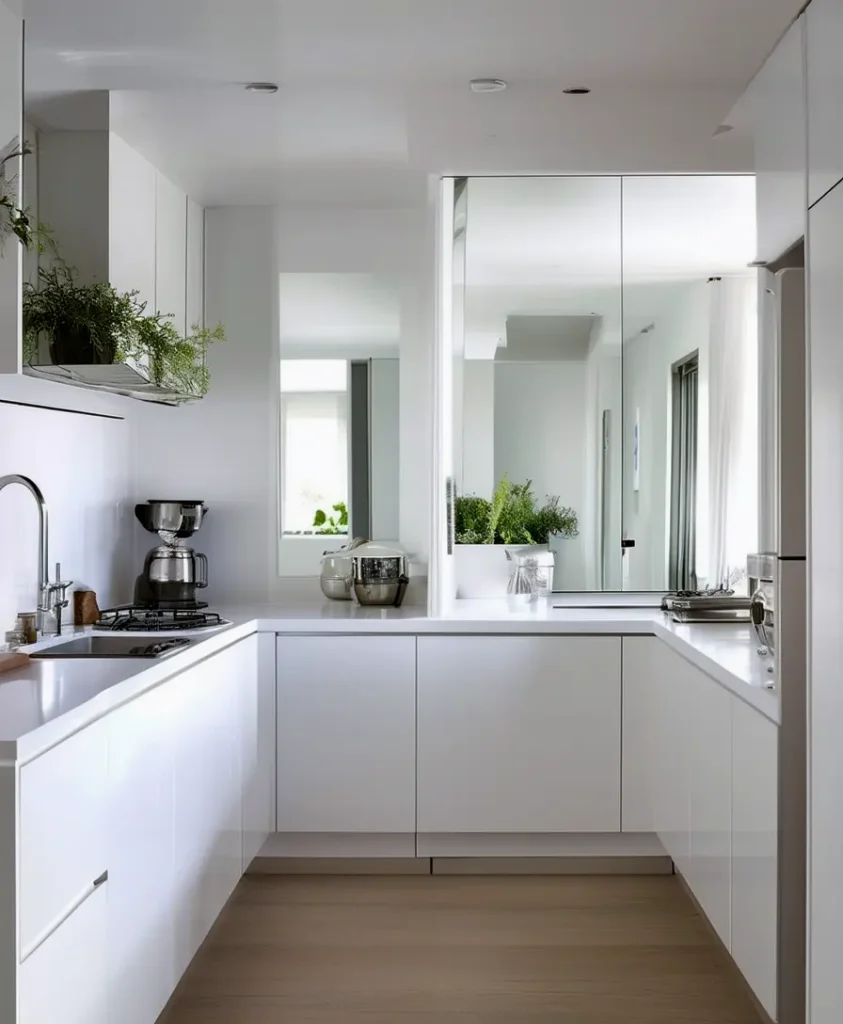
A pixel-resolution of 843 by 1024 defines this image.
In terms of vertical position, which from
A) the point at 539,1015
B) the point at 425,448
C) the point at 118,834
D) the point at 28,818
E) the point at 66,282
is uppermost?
the point at 66,282

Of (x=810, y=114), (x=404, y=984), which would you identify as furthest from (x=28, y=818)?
(x=810, y=114)

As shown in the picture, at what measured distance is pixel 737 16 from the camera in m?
2.40

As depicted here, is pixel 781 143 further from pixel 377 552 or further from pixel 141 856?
pixel 377 552

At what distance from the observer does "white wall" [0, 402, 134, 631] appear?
2.82 metres

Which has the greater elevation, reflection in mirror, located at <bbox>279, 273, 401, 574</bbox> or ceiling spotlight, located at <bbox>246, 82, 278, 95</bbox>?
ceiling spotlight, located at <bbox>246, 82, 278, 95</bbox>

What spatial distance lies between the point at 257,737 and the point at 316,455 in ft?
3.92

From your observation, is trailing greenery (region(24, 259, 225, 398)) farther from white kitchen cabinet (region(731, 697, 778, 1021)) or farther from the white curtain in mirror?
the white curtain in mirror

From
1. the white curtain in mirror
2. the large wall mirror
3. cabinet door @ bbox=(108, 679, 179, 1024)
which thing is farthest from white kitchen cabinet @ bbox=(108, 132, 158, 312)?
the white curtain in mirror

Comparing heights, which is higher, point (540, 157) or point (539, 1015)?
point (540, 157)

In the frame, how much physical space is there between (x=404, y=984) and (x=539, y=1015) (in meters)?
0.37

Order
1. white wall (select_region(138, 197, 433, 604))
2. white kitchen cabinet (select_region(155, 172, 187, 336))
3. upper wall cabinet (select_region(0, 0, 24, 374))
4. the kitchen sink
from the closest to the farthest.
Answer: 1. upper wall cabinet (select_region(0, 0, 24, 374))
2. the kitchen sink
3. white kitchen cabinet (select_region(155, 172, 187, 336))
4. white wall (select_region(138, 197, 433, 604))

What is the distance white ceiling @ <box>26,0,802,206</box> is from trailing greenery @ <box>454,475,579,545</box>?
1.30 m

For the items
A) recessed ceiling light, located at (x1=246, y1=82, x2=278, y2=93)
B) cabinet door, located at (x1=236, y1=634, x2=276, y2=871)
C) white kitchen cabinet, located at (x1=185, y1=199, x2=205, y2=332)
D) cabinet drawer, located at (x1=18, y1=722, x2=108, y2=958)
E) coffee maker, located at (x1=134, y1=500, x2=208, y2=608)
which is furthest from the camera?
white kitchen cabinet, located at (x1=185, y1=199, x2=205, y2=332)

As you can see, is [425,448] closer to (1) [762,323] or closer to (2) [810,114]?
(1) [762,323]
